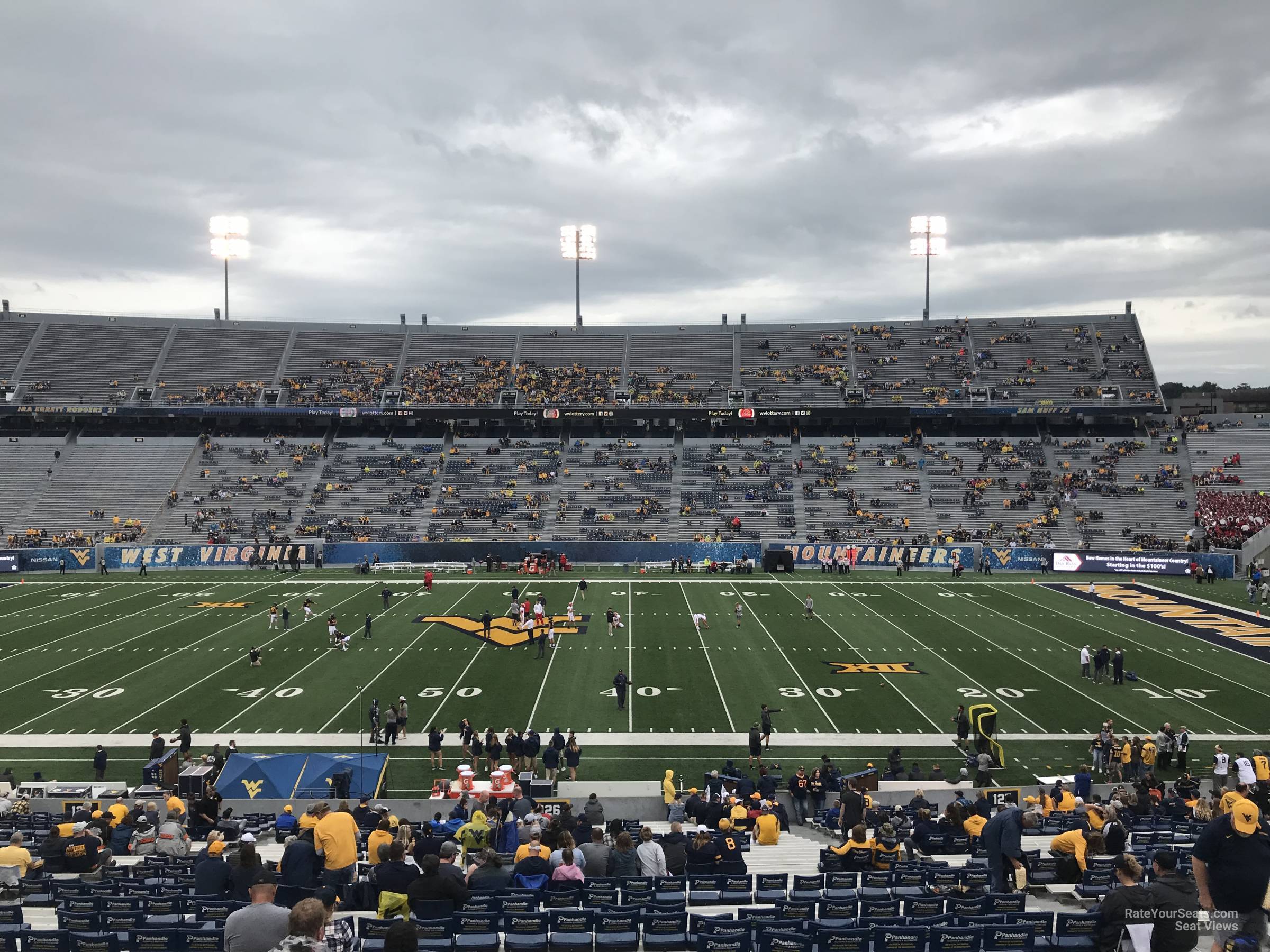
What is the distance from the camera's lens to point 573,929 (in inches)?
319

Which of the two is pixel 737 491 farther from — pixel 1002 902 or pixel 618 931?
pixel 618 931

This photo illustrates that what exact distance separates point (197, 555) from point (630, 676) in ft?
118

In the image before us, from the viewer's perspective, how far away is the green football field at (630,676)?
2189cm

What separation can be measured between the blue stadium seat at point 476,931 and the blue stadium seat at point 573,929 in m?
0.55

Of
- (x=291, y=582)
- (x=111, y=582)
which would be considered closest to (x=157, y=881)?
(x=291, y=582)

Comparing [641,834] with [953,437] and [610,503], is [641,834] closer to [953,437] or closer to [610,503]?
[610,503]

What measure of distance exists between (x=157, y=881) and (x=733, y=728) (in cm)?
1523

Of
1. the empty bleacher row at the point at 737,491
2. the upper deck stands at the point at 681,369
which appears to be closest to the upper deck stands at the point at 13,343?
the upper deck stands at the point at 681,369

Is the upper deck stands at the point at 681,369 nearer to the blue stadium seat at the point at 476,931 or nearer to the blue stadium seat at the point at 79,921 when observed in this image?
the blue stadium seat at the point at 79,921

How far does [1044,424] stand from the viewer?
2726 inches

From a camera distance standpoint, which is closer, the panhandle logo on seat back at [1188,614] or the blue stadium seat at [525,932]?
the blue stadium seat at [525,932]

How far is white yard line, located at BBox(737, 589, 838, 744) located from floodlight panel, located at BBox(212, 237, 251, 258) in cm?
6076

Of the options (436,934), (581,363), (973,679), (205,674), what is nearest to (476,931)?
(436,934)

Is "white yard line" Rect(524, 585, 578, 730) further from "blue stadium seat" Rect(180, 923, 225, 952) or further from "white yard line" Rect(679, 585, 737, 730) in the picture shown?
"blue stadium seat" Rect(180, 923, 225, 952)
